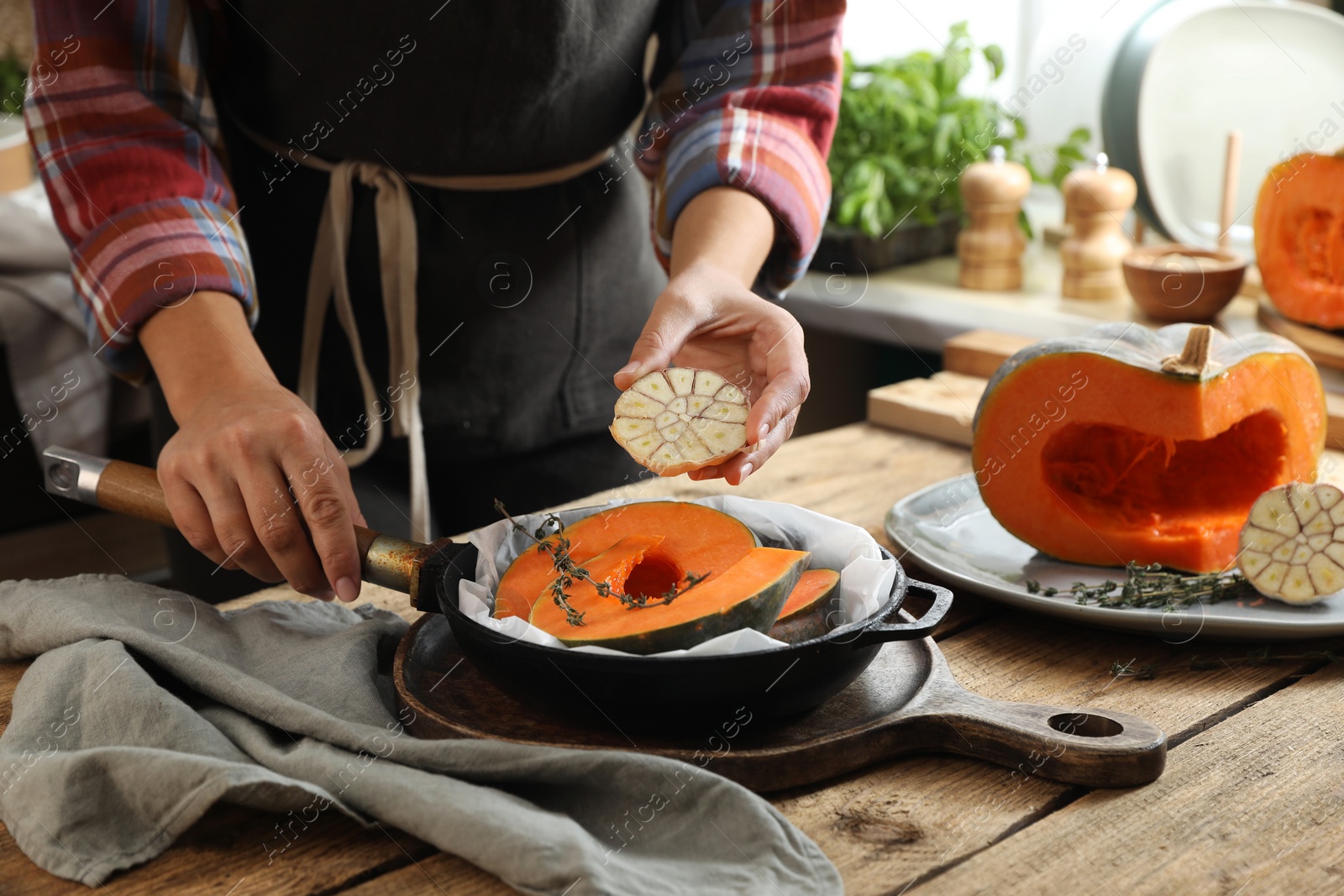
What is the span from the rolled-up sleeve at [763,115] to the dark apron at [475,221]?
87mm

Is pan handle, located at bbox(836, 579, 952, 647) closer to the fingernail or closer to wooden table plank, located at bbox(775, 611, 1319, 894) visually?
wooden table plank, located at bbox(775, 611, 1319, 894)

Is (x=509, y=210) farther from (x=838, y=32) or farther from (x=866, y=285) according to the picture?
(x=866, y=285)

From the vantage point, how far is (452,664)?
934 mm

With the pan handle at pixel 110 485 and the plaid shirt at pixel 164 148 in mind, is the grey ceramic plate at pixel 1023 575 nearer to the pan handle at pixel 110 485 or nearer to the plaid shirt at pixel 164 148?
the plaid shirt at pixel 164 148

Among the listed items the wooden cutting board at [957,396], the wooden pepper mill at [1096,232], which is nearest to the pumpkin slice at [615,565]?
the wooden cutting board at [957,396]

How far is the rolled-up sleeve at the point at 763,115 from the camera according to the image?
50.1 inches

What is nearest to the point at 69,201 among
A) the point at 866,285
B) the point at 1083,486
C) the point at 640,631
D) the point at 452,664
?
the point at 452,664

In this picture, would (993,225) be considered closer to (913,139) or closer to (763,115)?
(913,139)

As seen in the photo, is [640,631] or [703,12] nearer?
[640,631]

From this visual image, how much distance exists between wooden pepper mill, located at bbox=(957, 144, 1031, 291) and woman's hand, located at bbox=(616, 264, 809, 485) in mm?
1263

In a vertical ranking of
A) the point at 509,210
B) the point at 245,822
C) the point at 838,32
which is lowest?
the point at 245,822

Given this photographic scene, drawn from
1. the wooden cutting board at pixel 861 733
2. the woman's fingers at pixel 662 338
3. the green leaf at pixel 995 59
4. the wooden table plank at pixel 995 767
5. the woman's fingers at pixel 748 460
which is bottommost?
the wooden table plank at pixel 995 767

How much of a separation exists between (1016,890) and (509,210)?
0.95m

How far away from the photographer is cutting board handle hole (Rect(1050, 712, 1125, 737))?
2.67 ft
